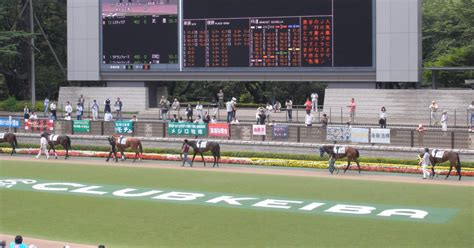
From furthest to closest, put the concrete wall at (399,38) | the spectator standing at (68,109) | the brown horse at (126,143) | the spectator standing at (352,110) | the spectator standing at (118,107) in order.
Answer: the spectator standing at (68,109), the spectator standing at (118,107), the concrete wall at (399,38), the spectator standing at (352,110), the brown horse at (126,143)

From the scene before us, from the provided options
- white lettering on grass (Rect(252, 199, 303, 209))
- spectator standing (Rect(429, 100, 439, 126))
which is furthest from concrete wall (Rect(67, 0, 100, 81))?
white lettering on grass (Rect(252, 199, 303, 209))

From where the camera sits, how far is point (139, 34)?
40.5m

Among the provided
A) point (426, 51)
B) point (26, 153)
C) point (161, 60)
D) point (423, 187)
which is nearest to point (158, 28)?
point (161, 60)

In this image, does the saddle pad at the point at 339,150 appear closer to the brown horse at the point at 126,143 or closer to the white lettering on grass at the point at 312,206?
the white lettering on grass at the point at 312,206

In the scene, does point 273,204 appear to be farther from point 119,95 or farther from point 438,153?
point 119,95

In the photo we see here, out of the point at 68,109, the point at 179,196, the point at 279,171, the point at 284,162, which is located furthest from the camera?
the point at 68,109

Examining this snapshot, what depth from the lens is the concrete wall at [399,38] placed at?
35.4 meters

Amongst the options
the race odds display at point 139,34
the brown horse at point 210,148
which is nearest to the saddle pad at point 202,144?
the brown horse at point 210,148

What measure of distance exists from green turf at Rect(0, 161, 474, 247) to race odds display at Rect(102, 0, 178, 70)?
14.8 m

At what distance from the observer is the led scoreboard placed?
36.2 metres

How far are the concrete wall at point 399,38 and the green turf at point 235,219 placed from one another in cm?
1170

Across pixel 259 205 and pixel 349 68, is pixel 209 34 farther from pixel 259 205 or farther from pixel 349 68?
pixel 259 205

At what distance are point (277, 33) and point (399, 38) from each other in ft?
20.2

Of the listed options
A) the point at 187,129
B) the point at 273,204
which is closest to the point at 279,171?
the point at 187,129
